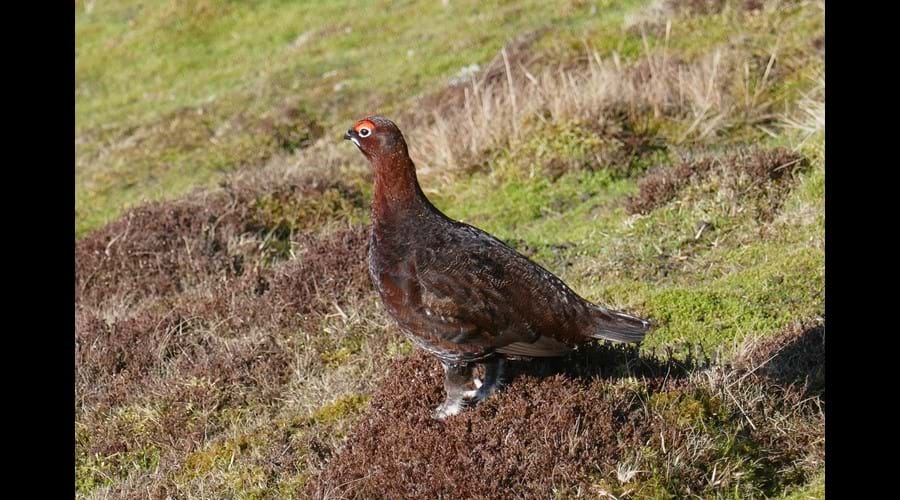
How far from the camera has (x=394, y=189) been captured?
19.5 feet

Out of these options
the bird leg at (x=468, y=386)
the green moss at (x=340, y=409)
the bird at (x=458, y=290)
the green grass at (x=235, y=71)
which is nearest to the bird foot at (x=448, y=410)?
Answer: the bird leg at (x=468, y=386)

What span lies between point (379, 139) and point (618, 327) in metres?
1.81

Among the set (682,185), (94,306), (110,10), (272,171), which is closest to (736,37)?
(682,185)

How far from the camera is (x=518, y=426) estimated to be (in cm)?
573

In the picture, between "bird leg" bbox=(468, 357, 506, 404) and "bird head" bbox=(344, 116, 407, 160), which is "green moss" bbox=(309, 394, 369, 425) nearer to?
"bird leg" bbox=(468, 357, 506, 404)

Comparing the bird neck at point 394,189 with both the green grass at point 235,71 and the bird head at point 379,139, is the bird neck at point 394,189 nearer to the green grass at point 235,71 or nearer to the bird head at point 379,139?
the bird head at point 379,139

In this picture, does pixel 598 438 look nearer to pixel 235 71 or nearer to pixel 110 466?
pixel 110 466

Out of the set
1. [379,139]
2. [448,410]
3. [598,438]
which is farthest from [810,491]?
[379,139]

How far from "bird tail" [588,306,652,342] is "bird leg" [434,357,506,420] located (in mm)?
658

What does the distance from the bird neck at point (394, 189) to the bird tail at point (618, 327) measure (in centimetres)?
123

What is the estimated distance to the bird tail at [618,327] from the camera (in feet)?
18.8

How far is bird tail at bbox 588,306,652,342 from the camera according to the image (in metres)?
5.73
